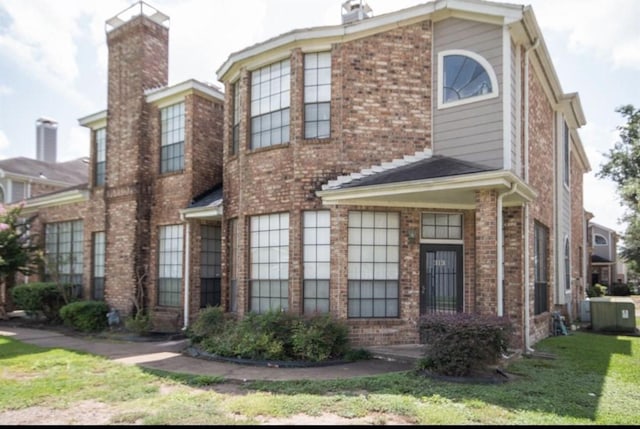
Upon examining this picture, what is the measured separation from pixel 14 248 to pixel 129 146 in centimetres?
560

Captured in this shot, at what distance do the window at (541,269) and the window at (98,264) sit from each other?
40.3ft

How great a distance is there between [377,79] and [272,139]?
8.47 ft

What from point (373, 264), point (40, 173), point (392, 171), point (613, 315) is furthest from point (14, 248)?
point (613, 315)

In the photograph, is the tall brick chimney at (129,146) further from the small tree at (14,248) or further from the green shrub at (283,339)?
the green shrub at (283,339)

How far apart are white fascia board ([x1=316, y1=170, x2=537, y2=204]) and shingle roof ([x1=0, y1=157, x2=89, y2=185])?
16443mm

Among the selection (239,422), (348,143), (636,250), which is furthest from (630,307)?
(636,250)

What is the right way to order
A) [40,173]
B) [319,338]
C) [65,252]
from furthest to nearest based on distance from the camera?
[40,173], [65,252], [319,338]

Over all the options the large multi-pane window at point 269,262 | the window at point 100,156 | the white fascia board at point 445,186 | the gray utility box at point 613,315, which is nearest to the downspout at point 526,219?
the white fascia board at point 445,186

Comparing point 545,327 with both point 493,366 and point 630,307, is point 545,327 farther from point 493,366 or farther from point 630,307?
point 493,366

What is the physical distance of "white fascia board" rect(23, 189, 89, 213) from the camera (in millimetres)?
16188

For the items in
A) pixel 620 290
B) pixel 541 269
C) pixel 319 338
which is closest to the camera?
pixel 319 338

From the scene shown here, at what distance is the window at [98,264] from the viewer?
15398 millimetres

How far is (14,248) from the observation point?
A: 53.0 ft

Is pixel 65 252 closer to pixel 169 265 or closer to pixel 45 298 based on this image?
pixel 45 298
